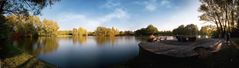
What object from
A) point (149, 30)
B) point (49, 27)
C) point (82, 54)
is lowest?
point (82, 54)

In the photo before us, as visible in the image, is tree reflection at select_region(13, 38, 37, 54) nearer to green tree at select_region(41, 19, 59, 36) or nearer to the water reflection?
the water reflection

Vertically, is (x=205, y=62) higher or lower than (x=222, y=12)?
lower

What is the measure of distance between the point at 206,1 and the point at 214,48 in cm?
3113

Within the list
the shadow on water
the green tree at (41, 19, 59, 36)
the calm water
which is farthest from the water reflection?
the green tree at (41, 19, 59, 36)

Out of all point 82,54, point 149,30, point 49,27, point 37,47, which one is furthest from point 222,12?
point 49,27

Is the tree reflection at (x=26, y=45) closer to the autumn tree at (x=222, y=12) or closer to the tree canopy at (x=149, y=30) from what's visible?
the autumn tree at (x=222, y=12)

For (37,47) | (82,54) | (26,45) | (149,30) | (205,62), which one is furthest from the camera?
(149,30)

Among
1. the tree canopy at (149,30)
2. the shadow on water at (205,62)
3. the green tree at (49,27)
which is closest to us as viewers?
the shadow on water at (205,62)

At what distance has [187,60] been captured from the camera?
1992 cm

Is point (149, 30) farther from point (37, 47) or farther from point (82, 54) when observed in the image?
point (82, 54)

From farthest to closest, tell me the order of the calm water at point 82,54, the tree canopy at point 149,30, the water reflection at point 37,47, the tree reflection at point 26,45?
the tree canopy at point 149,30 < the tree reflection at point 26,45 < the water reflection at point 37,47 < the calm water at point 82,54

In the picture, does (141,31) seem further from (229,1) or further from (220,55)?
(220,55)

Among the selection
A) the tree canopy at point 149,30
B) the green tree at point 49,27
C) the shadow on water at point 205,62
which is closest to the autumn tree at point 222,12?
the shadow on water at point 205,62

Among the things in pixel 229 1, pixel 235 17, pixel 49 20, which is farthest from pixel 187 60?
pixel 49 20
